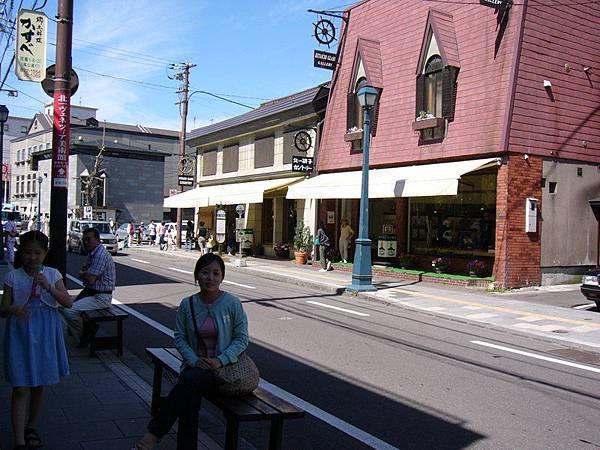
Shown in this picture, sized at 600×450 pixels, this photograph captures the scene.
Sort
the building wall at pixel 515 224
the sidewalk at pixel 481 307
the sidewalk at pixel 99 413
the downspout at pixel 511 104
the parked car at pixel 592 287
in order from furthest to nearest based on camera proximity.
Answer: the building wall at pixel 515 224, the downspout at pixel 511 104, the parked car at pixel 592 287, the sidewalk at pixel 481 307, the sidewalk at pixel 99 413

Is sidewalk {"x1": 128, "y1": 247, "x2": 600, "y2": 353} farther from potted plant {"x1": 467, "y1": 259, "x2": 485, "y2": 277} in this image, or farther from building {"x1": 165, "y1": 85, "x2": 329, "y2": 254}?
building {"x1": 165, "y1": 85, "x2": 329, "y2": 254}

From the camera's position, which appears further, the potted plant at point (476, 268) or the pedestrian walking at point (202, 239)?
the pedestrian walking at point (202, 239)

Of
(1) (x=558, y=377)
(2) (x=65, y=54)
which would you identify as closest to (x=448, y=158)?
(1) (x=558, y=377)

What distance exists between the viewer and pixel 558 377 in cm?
758

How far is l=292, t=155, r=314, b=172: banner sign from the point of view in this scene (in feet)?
78.5

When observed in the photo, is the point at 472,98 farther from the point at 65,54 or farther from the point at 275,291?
the point at 65,54

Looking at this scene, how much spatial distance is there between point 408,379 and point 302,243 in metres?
17.2

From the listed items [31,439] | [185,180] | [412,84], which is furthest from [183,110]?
[31,439]

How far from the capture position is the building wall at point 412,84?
16.4 m

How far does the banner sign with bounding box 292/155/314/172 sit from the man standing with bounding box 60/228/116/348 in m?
16.4

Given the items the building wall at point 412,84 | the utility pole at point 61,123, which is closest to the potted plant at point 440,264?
the building wall at point 412,84

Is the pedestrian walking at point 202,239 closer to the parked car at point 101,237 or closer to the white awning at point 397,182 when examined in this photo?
the parked car at point 101,237

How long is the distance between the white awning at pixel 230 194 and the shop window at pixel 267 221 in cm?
121

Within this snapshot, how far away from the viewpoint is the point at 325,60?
74.4ft
